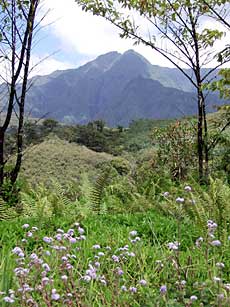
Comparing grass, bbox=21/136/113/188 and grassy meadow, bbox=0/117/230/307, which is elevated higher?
grassy meadow, bbox=0/117/230/307

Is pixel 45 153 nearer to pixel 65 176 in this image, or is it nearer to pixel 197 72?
pixel 65 176

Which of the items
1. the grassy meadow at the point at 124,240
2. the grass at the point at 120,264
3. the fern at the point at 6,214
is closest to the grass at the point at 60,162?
the grassy meadow at the point at 124,240

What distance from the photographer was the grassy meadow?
7.75 ft

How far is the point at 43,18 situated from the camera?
7441 millimetres

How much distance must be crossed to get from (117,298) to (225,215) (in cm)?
232

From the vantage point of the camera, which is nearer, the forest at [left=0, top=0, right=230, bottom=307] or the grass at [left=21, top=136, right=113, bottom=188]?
the forest at [left=0, top=0, right=230, bottom=307]

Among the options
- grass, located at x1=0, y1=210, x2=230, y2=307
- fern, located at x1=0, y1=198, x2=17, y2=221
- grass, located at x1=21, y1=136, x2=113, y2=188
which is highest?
grass, located at x1=0, y1=210, x2=230, y2=307

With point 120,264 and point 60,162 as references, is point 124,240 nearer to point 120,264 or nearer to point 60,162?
point 120,264

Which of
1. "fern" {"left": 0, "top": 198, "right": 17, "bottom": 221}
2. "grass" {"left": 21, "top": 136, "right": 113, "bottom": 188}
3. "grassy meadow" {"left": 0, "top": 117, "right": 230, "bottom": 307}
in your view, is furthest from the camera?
"grass" {"left": 21, "top": 136, "right": 113, "bottom": 188}

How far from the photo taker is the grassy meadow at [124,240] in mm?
2363

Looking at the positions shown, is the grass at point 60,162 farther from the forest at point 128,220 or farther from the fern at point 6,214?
the fern at point 6,214

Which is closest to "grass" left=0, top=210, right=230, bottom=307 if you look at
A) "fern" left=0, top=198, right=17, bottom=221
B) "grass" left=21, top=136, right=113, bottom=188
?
"fern" left=0, top=198, right=17, bottom=221

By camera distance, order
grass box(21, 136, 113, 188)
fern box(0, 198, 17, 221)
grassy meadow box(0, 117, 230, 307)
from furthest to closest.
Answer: grass box(21, 136, 113, 188)
fern box(0, 198, 17, 221)
grassy meadow box(0, 117, 230, 307)

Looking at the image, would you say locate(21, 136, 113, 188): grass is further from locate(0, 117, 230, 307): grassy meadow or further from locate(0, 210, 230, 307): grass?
locate(0, 210, 230, 307): grass
